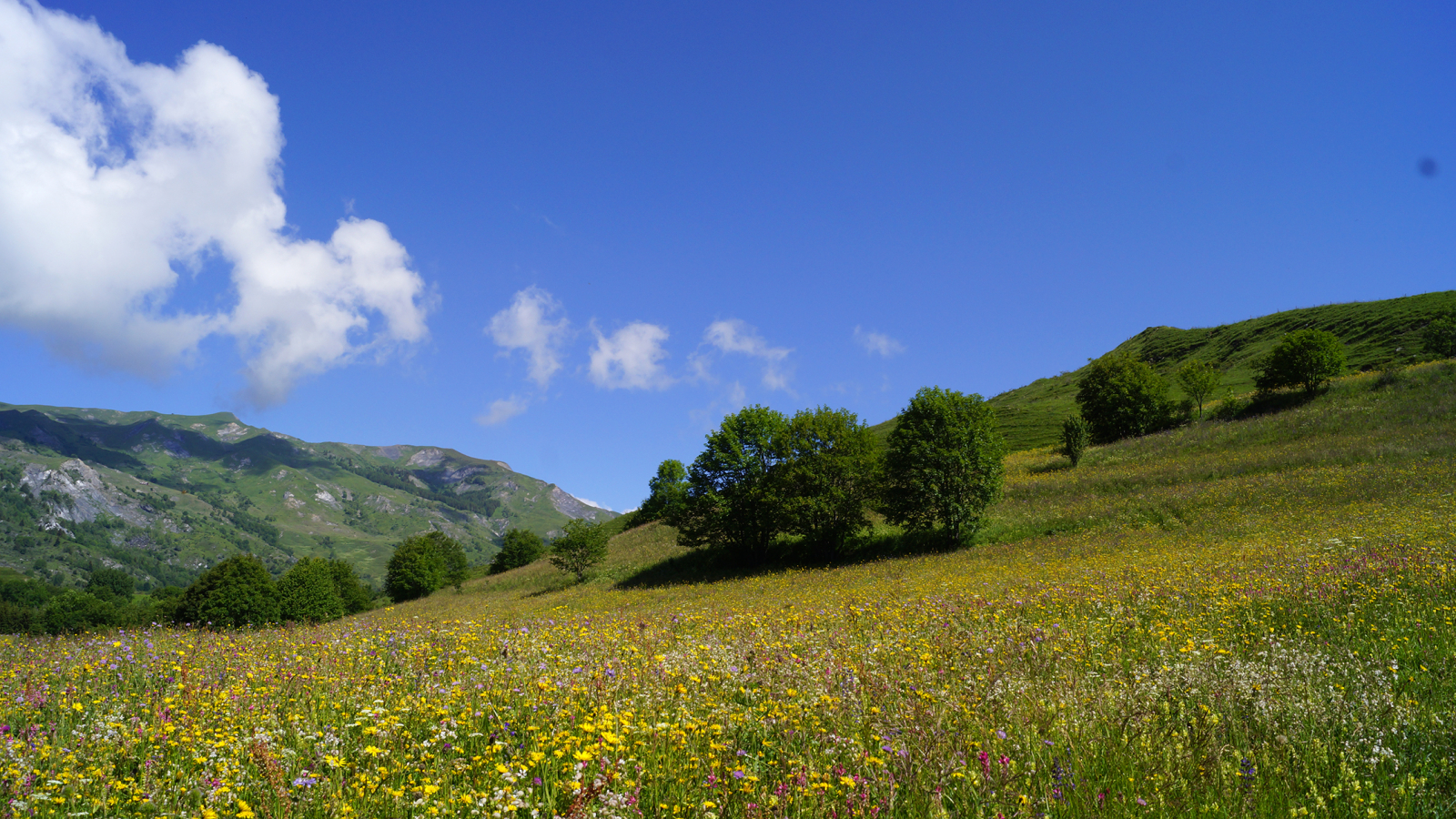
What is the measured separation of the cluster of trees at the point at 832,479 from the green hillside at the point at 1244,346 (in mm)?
→ 29679

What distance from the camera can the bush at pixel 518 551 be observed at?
94.8 metres

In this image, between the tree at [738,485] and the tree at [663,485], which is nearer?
the tree at [738,485]

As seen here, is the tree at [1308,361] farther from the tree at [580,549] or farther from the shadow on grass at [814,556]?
the tree at [580,549]

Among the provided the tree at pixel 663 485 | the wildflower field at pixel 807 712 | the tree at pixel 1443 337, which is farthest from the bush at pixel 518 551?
the tree at pixel 1443 337

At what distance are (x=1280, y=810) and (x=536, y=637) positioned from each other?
305 inches

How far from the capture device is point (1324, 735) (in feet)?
15.8

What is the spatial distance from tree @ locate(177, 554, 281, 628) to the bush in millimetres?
41043

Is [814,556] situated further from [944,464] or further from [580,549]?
[580,549]

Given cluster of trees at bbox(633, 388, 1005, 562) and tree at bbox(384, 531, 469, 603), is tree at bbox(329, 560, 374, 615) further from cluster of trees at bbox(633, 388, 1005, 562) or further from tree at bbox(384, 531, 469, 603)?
cluster of trees at bbox(633, 388, 1005, 562)

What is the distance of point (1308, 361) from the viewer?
180 ft

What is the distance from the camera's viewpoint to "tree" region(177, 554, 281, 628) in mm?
48125

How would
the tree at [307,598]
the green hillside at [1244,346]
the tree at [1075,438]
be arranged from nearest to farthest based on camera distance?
the tree at [1075,438]
the tree at [307,598]
the green hillside at [1244,346]

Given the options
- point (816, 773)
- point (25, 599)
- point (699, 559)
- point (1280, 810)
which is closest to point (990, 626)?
point (1280, 810)

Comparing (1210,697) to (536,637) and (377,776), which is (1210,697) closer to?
(377,776)
